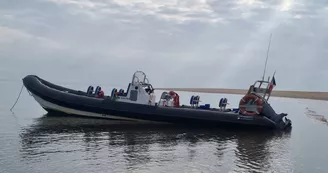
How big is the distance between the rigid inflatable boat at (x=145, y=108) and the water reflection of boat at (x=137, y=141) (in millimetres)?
407

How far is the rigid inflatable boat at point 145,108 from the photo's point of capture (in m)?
16.2

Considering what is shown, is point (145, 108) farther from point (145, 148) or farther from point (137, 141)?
point (145, 148)

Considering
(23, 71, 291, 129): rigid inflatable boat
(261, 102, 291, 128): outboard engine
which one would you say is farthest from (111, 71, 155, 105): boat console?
(261, 102, 291, 128): outboard engine

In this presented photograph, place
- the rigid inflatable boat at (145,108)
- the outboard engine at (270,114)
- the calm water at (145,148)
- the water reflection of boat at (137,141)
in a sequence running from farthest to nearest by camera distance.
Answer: the outboard engine at (270,114) → the rigid inflatable boat at (145,108) → the water reflection of boat at (137,141) → the calm water at (145,148)


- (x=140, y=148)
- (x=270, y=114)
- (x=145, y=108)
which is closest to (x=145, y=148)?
(x=140, y=148)

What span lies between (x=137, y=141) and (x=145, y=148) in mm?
1272

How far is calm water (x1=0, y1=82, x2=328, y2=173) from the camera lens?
894cm

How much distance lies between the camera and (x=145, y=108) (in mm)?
16156

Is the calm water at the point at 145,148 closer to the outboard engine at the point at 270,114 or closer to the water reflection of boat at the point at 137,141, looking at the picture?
the water reflection of boat at the point at 137,141

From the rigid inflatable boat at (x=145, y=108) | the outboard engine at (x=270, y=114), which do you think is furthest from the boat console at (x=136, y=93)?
the outboard engine at (x=270, y=114)

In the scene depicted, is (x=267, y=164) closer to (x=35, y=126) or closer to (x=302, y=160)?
(x=302, y=160)

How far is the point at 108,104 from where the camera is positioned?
A: 16234mm

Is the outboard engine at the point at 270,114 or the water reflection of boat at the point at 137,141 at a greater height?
the outboard engine at the point at 270,114

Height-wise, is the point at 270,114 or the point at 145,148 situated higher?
the point at 270,114
